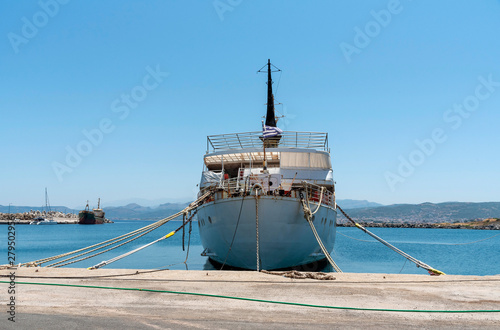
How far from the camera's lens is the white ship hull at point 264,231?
18875 mm

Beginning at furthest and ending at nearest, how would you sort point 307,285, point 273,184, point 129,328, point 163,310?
point 273,184
point 307,285
point 163,310
point 129,328

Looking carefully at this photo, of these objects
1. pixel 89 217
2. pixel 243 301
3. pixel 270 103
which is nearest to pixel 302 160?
pixel 270 103

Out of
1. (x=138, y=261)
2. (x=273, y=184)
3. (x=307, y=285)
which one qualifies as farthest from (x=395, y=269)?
(x=307, y=285)

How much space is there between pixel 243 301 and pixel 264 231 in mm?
10052

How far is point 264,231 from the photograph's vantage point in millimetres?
18891

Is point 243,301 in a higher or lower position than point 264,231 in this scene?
lower

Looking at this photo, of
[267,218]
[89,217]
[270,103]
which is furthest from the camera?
[89,217]

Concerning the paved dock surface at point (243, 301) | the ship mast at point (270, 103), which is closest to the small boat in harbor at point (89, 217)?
the ship mast at point (270, 103)

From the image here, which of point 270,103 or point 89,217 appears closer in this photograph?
point 270,103

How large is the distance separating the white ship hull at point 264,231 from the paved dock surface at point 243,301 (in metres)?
6.32

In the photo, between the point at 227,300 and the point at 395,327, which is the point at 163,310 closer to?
the point at 227,300

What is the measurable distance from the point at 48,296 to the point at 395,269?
28.6 meters

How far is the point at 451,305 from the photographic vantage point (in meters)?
8.63

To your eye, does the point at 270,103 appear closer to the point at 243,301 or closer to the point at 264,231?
the point at 264,231
